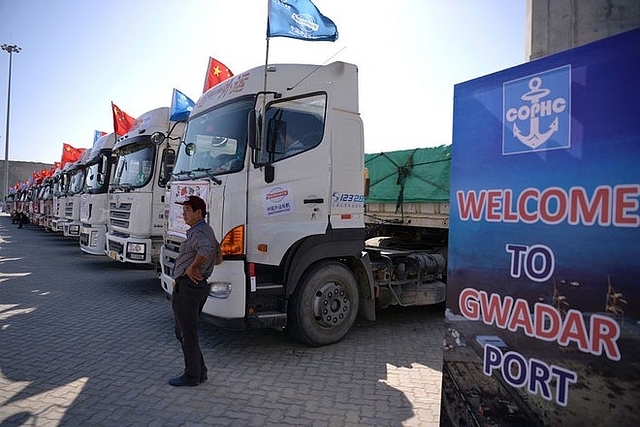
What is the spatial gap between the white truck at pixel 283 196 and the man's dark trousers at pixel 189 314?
1.75ft

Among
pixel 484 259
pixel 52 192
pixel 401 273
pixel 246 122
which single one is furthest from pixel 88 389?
pixel 52 192

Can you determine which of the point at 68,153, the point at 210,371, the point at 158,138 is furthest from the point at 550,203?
the point at 68,153

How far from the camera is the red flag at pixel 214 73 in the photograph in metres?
7.86

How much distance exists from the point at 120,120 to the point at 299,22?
7133 mm

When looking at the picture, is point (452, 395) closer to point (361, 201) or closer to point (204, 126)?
point (361, 201)

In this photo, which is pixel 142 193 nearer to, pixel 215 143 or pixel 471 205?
pixel 215 143

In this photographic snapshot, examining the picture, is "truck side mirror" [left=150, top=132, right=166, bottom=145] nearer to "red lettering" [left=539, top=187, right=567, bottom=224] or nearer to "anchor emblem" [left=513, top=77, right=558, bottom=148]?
"anchor emblem" [left=513, top=77, right=558, bottom=148]

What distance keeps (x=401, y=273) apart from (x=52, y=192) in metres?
17.4

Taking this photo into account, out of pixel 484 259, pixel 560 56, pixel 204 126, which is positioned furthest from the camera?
pixel 204 126

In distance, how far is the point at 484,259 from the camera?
2.11 meters

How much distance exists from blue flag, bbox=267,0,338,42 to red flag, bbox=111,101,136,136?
6875mm

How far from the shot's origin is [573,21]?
94.1 inches

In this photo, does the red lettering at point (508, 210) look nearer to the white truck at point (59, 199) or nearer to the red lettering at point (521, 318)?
the red lettering at point (521, 318)

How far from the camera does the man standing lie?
3.70 metres
